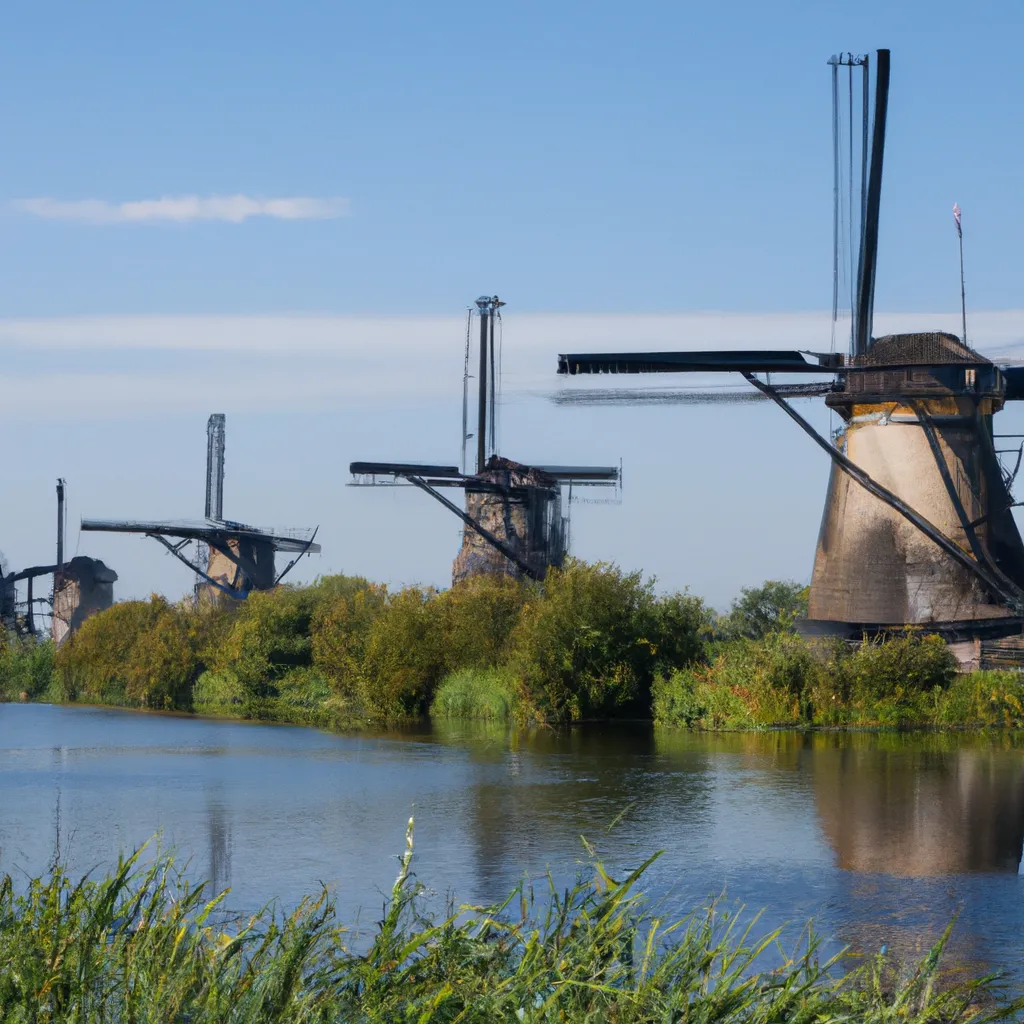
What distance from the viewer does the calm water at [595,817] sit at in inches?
469

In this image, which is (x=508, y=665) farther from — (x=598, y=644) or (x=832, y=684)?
(x=832, y=684)

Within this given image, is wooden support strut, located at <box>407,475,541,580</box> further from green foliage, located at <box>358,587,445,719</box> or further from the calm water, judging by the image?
the calm water

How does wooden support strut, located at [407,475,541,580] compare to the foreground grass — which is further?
wooden support strut, located at [407,475,541,580]

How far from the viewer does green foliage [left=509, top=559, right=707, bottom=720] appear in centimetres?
2992

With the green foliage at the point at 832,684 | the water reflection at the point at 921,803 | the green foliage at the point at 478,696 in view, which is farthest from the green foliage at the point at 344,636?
the water reflection at the point at 921,803

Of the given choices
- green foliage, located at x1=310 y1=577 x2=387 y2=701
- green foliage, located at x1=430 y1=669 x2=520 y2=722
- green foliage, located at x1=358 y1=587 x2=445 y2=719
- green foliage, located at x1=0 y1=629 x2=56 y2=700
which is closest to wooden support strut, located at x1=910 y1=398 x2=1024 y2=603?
green foliage, located at x1=430 y1=669 x2=520 y2=722

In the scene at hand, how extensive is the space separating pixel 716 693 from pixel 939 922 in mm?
16870

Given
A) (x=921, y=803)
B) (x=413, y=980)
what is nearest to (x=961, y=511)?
(x=921, y=803)

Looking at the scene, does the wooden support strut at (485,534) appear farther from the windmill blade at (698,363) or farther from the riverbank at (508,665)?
the windmill blade at (698,363)

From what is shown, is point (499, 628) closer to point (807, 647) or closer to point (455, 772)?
point (807, 647)

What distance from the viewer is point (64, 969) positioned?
6.62 metres

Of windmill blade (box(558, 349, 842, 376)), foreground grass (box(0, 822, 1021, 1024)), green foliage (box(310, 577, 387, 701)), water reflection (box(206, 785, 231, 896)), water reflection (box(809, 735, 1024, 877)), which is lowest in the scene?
water reflection (box(206, 785, 231, 896))

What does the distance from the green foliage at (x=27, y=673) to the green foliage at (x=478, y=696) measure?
69.6 ft

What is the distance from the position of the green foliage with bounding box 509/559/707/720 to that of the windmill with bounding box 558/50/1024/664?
11.8 ft
